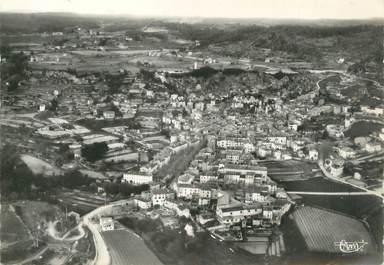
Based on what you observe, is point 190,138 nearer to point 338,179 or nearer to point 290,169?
point 290,169

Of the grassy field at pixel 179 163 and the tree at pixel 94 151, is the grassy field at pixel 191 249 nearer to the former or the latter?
the grassy field at pixel 179 163

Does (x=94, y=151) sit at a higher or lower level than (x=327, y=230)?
higher

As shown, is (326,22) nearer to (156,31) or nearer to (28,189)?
(156,31)

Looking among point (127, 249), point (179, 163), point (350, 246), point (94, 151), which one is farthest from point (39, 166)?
point (350, 246)

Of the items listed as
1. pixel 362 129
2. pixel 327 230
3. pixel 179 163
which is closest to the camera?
pixel 327 230

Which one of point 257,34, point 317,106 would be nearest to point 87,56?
point 257,34
